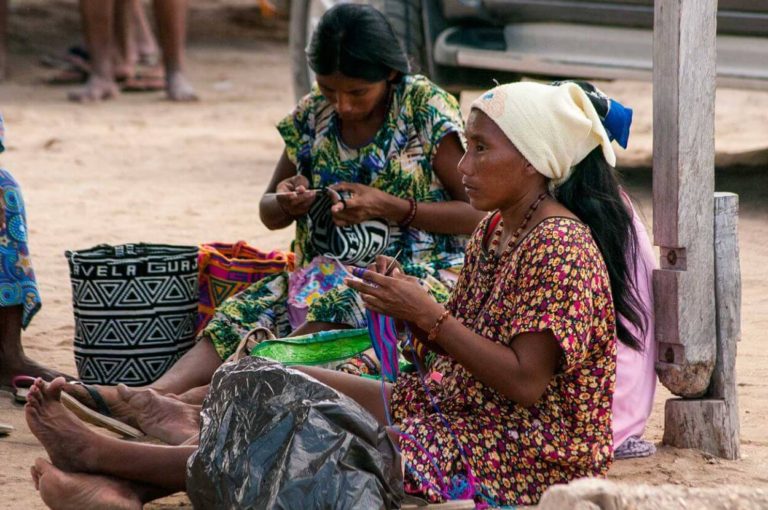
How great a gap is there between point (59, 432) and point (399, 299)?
0.92 metres

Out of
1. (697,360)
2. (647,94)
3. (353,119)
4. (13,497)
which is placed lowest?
(13,497)

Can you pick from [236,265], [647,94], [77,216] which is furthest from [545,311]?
[647,94]

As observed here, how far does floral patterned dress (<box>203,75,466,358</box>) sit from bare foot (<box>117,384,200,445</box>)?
1.24ft

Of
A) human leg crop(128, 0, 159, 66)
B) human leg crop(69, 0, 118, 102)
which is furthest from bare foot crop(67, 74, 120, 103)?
human leg crop(128, 0, 159, 66)

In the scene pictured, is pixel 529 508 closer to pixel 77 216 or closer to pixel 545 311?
pixel 545 311

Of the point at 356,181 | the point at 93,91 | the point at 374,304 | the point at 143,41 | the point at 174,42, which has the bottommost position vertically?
the point at 374,304

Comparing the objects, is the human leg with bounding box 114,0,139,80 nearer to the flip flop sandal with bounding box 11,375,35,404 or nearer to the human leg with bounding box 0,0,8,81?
the human leg with bounding box 0,0,8,81

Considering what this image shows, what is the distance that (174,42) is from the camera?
11188mm

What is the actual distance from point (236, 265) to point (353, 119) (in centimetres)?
73

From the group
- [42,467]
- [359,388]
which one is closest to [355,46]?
[359,388]

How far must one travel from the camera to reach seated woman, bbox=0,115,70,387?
4359 millimetres

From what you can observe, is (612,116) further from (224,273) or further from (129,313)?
(129,313)

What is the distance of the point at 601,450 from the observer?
124 inches

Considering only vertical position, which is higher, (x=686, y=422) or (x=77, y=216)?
(x=77, y=216)
